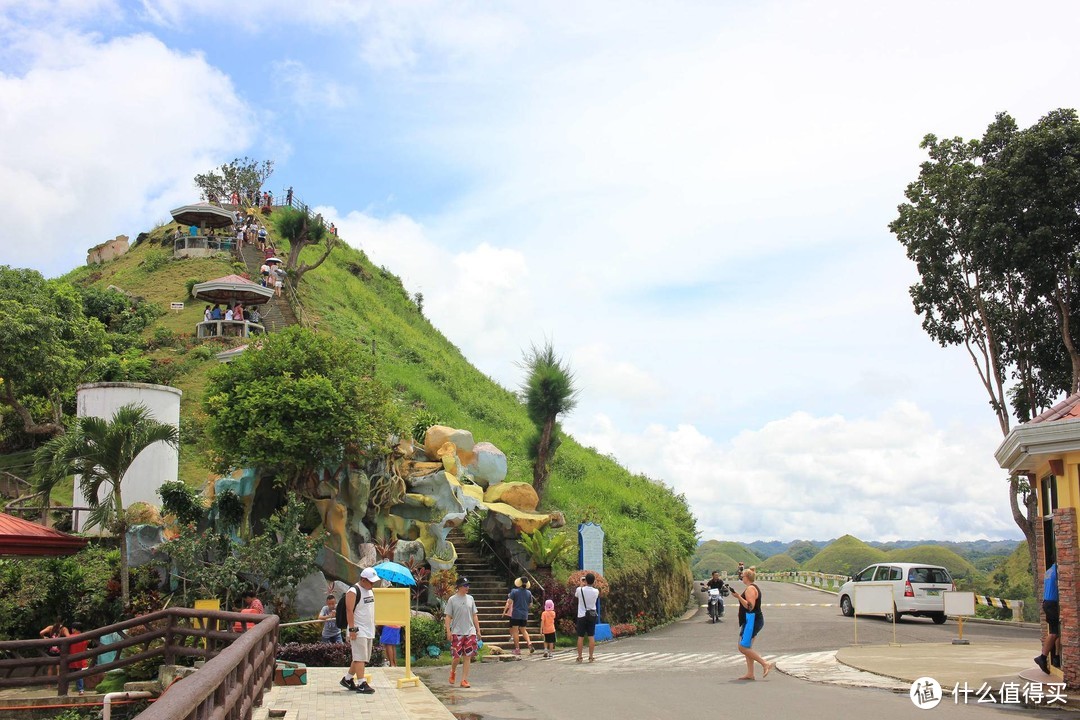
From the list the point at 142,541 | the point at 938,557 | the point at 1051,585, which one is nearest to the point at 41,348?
the point at 142,541

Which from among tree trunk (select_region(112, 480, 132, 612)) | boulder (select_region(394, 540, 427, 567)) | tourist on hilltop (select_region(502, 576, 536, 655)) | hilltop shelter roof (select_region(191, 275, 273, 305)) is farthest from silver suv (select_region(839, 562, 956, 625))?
hilltop shelter roof (select_region(191, 275, 273, 305))

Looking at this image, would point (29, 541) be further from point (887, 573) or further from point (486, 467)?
point (887, 573)

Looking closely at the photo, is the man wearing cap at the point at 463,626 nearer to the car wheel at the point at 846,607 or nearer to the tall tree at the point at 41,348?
the car wheel at the point at 846,607

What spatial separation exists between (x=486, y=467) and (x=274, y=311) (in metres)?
22.4

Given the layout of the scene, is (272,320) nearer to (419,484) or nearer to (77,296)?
(77,296)

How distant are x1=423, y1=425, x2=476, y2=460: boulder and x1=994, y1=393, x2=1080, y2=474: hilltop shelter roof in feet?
55.8

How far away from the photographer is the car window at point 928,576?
79.5 feet

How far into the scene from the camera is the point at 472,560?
966 inches

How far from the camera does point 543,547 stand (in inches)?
936

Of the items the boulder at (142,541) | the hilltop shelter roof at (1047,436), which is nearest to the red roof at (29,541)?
the boulder at (142,541)

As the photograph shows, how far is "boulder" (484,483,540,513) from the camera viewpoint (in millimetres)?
26484

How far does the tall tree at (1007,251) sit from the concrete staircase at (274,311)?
2775cm

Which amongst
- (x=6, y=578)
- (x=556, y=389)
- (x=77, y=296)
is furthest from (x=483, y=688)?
(x=77, y=296)

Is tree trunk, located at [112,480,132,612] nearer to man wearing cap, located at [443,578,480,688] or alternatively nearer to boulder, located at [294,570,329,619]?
boulder, located at [294,570,329,619]
